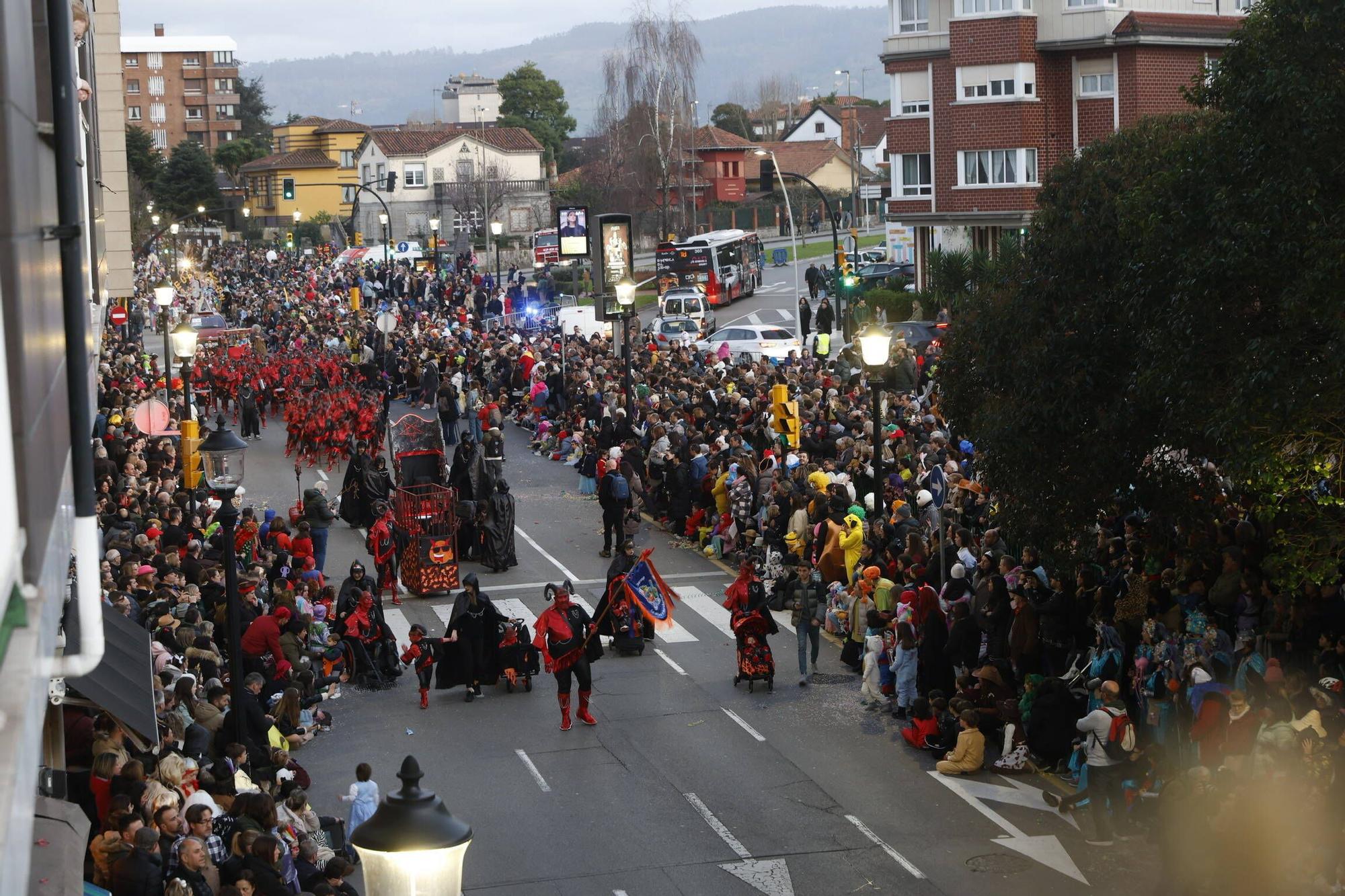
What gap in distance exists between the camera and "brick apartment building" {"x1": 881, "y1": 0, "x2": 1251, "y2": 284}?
4875 cm

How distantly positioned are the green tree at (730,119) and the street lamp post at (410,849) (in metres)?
143

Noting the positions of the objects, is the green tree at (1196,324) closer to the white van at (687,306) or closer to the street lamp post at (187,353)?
the street lamp post at (187,353)

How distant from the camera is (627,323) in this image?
32.6 m

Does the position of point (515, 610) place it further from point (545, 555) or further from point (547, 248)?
point (547, 248)

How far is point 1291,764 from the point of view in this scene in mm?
12125

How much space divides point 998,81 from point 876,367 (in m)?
32.3

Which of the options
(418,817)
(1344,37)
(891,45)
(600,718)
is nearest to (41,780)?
(418,817)

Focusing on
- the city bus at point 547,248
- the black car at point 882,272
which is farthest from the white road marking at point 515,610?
the city bus at point 547,248

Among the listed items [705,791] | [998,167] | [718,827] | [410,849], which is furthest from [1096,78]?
[410,849]

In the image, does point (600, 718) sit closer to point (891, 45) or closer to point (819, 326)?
point (819, 326)

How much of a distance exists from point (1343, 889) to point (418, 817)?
8564 millimetres

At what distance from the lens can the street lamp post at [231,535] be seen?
48.4ft

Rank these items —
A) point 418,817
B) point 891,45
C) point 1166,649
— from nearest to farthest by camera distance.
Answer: point 418,817 < point 1166,649 < point 891,45

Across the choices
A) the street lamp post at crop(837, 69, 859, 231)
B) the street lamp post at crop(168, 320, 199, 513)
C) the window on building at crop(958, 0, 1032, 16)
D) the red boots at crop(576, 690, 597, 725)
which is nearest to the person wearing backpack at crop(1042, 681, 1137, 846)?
the red boots at crop(576, 690, 597, 725)
